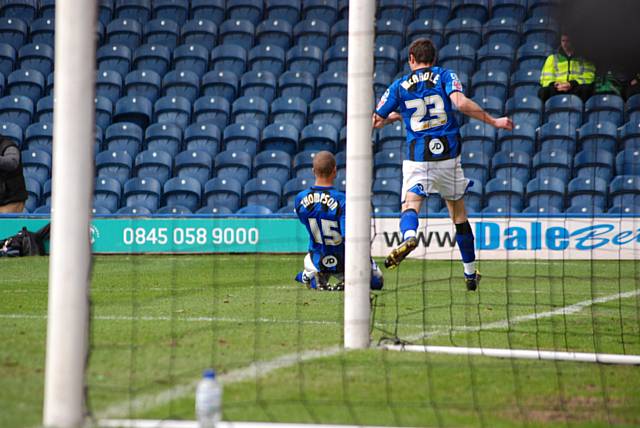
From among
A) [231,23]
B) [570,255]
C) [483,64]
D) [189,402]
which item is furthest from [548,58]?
[189,402]

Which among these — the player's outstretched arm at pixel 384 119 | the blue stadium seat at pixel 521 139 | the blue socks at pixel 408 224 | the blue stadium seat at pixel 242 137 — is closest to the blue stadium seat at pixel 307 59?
the blue stadium seat at pixel 242 137

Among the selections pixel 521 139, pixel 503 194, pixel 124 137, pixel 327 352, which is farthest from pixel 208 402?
pixel 124 137

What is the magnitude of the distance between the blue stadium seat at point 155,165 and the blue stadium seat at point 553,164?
6089 mm

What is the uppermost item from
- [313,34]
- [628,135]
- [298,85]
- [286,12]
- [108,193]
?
[286,12]

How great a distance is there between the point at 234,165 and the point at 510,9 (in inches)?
240

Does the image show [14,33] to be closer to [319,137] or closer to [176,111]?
[176,111]

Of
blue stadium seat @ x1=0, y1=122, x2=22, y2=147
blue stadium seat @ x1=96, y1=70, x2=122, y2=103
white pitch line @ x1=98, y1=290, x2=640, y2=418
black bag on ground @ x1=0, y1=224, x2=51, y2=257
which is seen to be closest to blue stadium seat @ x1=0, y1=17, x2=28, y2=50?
blue stadium seat @ x1=96, y1=70, x2=122, y2=103

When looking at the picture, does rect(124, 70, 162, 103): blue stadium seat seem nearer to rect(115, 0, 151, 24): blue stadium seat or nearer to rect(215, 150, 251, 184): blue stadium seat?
rect(115, 0, 151, 24): blue stadium seat

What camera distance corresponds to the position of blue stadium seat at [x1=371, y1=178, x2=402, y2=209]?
16.0 m

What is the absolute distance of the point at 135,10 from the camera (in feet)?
66.6

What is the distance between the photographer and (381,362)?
230 inches

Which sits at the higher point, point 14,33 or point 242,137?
point 14,33

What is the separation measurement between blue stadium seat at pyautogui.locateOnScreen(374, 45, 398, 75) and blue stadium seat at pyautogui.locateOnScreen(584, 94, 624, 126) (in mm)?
3490

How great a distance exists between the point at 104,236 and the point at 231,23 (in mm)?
6300
